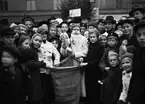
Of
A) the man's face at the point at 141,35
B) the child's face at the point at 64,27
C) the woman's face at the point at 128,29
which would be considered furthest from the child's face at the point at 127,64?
the child's face at the point at 64,27

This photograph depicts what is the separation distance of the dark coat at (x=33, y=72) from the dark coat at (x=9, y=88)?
28.1 inches

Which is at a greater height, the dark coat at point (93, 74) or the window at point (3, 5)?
the window at point (3, 5)

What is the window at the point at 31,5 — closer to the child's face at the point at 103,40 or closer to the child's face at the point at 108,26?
the child's face at the point at 108,26

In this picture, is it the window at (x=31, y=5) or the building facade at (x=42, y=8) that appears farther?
the window at (x=31, y=5)

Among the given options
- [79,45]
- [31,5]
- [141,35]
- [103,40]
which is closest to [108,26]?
[103,40]

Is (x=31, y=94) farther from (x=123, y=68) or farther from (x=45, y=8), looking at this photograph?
(x=45, y=8)

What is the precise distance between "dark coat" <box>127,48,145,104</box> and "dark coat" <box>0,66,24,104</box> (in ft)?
5.50

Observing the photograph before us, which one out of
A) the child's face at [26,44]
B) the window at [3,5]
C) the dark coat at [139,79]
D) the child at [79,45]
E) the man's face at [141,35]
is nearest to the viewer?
the dark coat at [139,79]

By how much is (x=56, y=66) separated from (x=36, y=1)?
23431 mm

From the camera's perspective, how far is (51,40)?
5773 mm

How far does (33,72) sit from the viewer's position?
4.52m

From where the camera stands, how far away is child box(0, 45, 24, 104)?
3.49m

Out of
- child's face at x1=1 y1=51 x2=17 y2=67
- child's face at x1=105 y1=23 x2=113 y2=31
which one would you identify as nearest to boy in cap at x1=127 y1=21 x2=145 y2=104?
child's face at x1=1 y1=51 x2=17 y2=67

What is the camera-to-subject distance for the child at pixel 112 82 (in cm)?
431
